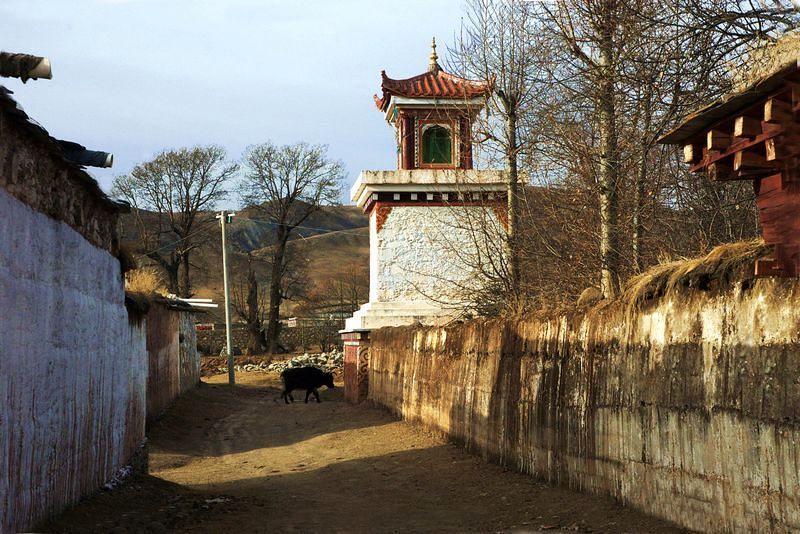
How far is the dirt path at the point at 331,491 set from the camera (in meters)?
8.79

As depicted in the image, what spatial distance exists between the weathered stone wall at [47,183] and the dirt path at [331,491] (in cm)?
254

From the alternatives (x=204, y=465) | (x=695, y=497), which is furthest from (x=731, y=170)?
(x=204, y=465)

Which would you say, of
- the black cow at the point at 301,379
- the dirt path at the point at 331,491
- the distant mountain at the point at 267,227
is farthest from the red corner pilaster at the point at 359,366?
the distant mountain at the point at 267,227

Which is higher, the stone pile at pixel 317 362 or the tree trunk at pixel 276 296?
the tree trunk at pixel 276 296

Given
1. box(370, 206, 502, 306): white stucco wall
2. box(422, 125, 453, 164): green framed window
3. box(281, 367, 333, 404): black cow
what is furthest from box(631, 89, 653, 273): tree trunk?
box(281, 367, 333, 404): black cow

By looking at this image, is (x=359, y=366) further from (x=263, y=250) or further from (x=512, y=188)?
(x=263, y=250)

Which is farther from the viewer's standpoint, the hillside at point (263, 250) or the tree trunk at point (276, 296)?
the hillside at point (263, 250)

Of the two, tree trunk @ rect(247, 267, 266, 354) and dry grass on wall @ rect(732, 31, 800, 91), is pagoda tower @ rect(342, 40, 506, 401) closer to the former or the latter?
dry grass on wall @ rect(732, 31, 800, 91)

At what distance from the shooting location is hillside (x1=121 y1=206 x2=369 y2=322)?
6125 cm

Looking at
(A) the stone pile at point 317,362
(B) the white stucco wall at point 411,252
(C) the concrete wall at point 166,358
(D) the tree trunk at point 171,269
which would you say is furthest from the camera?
(D) the tree trunk at point 171,269

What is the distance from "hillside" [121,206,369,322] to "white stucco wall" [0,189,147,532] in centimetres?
4529

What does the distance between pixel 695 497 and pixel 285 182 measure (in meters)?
49.0

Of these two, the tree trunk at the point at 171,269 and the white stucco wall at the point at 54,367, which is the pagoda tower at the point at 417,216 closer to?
the white stucco wall at the point at 54,367

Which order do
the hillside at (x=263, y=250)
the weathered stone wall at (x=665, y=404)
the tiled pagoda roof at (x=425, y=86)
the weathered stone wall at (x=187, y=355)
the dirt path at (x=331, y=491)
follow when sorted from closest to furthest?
the weathered stone wall at (x=665, y=404) < the dirt path at (x=331, y=491) < the tiled pagoda roof at (x=425, y=86) < the weathered stone wall at (x=187, y=355) < the hillside at (x=263, y=250)
